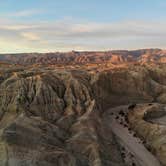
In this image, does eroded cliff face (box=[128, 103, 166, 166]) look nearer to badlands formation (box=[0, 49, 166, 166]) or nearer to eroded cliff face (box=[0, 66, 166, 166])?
badlands formation (box=[0, 49, 166, 166])

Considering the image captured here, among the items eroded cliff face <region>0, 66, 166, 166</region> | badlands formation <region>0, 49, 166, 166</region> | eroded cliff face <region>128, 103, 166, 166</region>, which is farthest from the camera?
eroded cliff face <region>128, 103, 166, 166</region>

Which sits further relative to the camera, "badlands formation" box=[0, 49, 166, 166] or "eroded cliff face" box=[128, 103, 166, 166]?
"eroded cliff face" box=[128, 103, 166, 166]

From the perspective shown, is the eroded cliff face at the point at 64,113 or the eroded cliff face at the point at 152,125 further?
the eroded cliff face at the point at 152,125

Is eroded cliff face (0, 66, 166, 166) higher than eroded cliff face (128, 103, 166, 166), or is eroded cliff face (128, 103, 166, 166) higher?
eroded cliff face (0, 66, 166, 166)

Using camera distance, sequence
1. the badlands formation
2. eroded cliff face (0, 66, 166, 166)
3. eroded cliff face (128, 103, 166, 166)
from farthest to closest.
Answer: eroded cliff face (128, 103, 166, 166) < the badlands formation < eroded cliff face (0, 66, 166, 166)

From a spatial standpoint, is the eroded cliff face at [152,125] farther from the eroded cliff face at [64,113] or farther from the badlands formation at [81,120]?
the eroded cliff face at [64,113]

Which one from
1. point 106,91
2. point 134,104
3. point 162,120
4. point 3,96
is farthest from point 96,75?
point 3,96

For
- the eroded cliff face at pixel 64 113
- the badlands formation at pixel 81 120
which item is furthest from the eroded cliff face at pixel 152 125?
the eroded cliff face at pixel 64 113

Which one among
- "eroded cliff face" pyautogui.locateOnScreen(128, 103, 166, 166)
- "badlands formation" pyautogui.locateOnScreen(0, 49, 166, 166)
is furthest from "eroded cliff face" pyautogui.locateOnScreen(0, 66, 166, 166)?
"eroded cliff face" pyautogui.locateOnScreen(128, 103, 166, 166)
